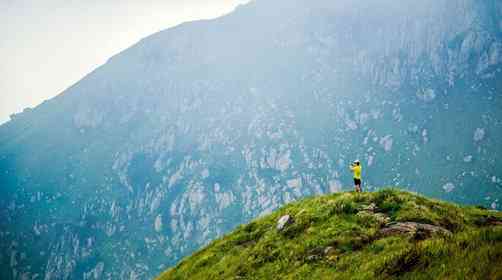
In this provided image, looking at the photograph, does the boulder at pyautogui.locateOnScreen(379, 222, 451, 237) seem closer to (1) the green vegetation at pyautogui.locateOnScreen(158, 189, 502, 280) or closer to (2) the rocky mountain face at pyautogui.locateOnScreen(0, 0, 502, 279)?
(1) the green vegetation at pyautogui.locateOnScreen(158, 189, 502, 280)

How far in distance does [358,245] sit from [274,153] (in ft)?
479

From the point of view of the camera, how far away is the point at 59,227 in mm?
156000

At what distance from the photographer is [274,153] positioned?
160 m

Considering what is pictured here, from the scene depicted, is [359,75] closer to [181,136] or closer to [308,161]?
[308,161]

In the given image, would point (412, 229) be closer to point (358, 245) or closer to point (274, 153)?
point (358, 245)

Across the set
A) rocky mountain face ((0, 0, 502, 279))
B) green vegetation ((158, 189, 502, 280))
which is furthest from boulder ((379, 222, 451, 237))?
rocky mountain face ((0, 0, 502, 279))

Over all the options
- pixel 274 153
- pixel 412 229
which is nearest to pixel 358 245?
pixel 412 229

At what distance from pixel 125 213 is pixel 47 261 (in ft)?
117

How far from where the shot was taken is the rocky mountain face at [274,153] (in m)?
139

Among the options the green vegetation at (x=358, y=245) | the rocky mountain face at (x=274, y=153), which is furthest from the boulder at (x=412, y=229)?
the rocky mountain face at (x=274, y=153)

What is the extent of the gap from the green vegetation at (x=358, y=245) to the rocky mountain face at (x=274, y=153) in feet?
386

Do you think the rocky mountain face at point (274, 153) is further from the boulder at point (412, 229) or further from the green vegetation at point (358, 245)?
the boulder at point (412, 229)

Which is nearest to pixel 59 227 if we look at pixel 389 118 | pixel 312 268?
pixel 389 118

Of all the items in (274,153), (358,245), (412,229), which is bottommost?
(274,153)
